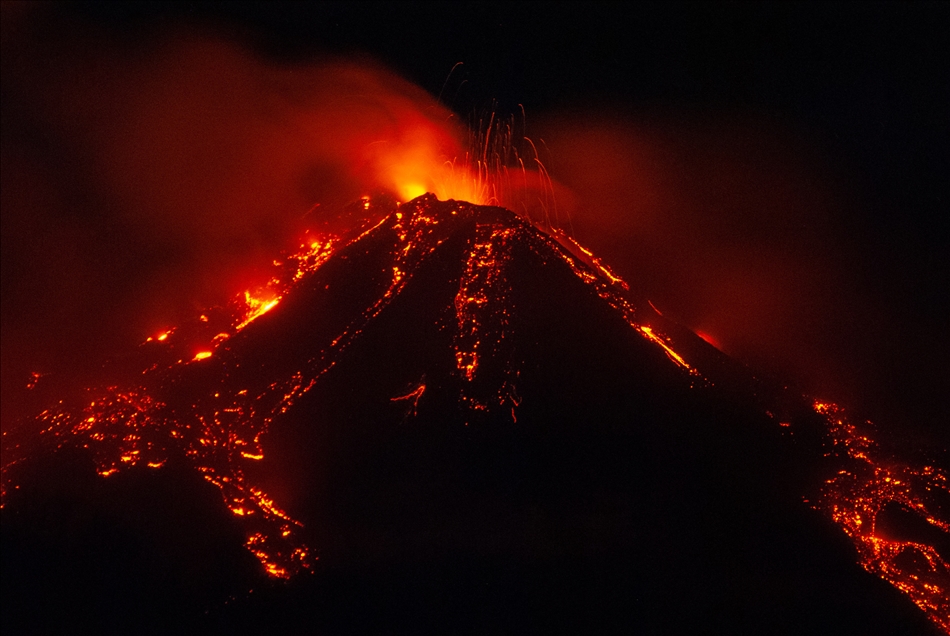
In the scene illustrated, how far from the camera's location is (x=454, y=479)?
18.7 feet

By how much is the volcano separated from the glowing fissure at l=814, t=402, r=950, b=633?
0.02 m

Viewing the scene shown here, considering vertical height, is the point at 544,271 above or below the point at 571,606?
above

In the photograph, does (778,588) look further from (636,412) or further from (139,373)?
(139,373)

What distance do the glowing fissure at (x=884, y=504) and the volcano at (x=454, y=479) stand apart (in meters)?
0.02

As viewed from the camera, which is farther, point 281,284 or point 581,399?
point 281,284

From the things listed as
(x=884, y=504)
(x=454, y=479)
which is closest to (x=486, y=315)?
(x=454, y=479)

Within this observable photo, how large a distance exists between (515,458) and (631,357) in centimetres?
156

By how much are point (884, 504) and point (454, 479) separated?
3448 mm

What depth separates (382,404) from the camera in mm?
6188

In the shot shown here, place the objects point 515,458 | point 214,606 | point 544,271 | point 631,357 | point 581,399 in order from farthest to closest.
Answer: point 544,271 < point 631,357 < point 581,399 < point 515,458 < point 214,606

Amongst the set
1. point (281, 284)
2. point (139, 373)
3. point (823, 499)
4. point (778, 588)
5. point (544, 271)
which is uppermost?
point (544, 271)

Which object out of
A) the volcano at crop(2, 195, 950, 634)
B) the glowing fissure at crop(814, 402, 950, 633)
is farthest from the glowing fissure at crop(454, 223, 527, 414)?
the glowing fissure at crop(814, 402, 950, 633)

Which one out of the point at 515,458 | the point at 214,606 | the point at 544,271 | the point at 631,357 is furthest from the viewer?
the point at 544,271

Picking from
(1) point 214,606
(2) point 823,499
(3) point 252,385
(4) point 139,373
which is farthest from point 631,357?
(4) point 139,373
